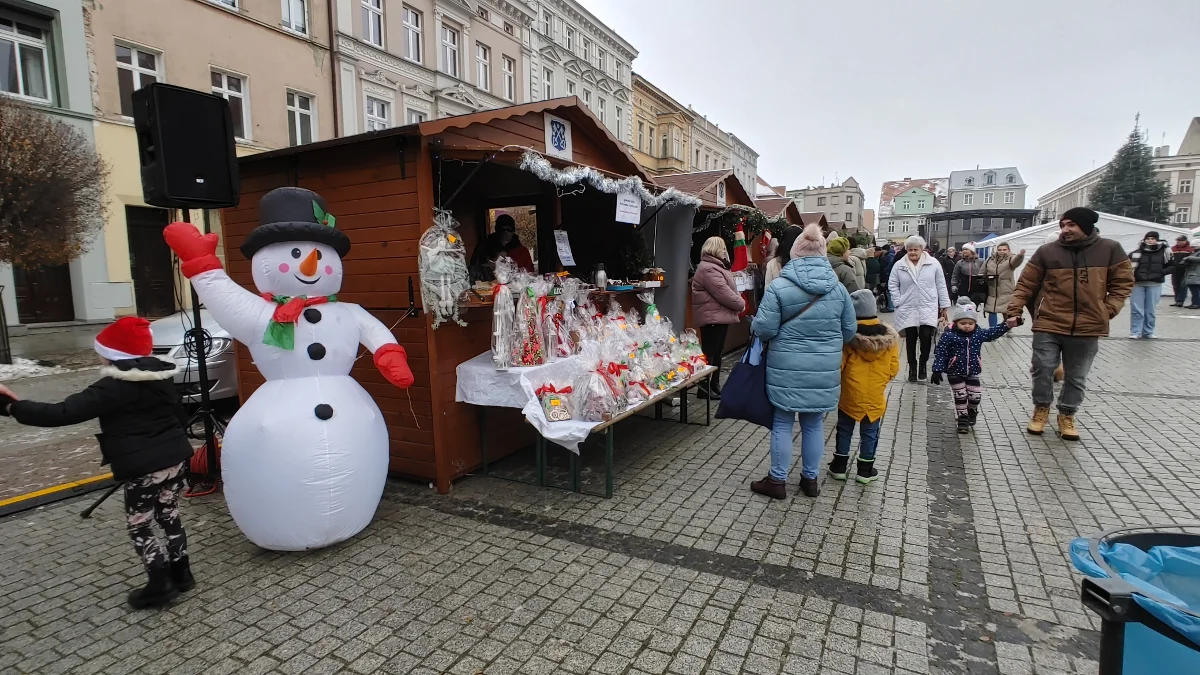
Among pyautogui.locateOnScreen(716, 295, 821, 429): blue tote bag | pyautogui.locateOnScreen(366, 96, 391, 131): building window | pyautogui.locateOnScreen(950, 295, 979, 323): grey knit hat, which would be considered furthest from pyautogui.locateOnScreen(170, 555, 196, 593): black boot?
pyautogui.locateOnScreen(366, 96, 391, 131): building window

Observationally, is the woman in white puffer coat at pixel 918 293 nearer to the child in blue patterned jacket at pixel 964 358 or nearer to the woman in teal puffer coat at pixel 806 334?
the child in blue patterned jacket at pixel 964 358

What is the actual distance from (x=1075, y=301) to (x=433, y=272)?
5.29m

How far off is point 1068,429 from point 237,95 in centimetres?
1843

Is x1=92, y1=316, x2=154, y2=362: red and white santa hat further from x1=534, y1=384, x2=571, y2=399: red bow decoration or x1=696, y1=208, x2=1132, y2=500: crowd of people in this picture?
x1=696, y1=208, x2=1132, y2=500: crowd of people

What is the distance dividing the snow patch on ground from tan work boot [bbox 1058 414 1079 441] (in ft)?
42.8

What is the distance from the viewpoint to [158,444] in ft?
9.65

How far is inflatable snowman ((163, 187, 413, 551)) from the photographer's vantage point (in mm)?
3283

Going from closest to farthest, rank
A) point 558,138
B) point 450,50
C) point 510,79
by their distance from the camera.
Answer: point 558,138 → point 450,50 → point 510,79

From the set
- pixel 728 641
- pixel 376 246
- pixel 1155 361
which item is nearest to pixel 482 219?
pixel 376 246

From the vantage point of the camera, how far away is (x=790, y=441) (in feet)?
13.8

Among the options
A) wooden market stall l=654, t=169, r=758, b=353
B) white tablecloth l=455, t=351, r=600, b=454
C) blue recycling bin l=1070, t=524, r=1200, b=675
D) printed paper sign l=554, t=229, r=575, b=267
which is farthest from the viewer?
wooden market stall l=654, t=169, r=758, b=353

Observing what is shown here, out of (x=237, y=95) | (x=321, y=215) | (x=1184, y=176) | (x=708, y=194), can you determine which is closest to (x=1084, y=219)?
(x=708, y=194)

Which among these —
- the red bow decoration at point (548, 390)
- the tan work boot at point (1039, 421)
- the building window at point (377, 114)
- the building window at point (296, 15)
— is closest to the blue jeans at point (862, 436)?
the red bow decoration at point (548, 390)

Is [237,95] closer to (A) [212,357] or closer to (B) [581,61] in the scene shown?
(A) [212,357]
